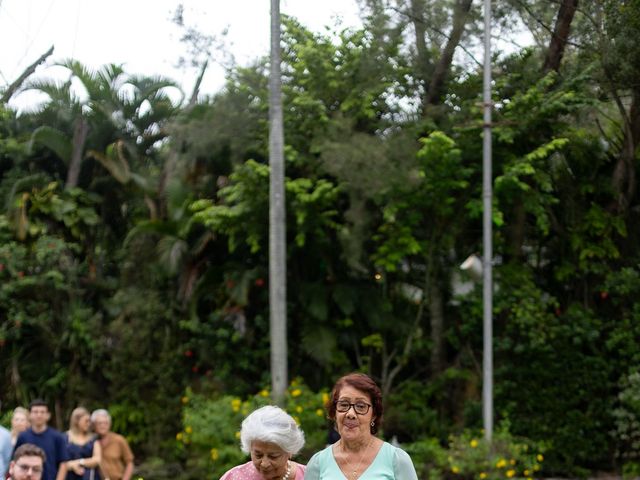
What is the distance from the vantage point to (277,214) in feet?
45.9

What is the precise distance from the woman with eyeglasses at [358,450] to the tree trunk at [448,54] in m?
11.9

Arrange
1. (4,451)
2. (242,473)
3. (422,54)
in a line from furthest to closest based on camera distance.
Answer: (422,54) < (4,451) < (242,473)

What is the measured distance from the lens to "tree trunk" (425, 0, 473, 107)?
15.6 meters

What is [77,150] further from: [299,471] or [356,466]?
[356,466]

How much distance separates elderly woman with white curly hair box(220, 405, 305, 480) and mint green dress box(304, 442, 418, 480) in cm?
15

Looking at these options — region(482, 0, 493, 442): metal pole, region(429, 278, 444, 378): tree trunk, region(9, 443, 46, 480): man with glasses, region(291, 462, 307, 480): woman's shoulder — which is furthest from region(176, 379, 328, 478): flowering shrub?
region(291, 462, 307, 480): woman's shoulder

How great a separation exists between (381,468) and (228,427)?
1022 cm

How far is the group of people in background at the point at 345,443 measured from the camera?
13.1ft

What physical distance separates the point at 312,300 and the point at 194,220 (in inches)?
87.2

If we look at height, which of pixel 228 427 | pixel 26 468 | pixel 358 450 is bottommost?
pixel 228 427

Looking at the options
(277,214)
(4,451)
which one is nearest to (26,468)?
(4,451)

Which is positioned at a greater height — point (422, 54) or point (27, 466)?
point (422, 54)

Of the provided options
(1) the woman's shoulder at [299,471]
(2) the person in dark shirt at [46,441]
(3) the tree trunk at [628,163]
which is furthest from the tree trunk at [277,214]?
(1) the woman's shoulder at [299,471]

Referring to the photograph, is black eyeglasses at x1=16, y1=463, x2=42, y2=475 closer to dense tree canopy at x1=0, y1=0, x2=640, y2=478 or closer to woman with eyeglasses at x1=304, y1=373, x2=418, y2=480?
woman with eyeglasses at x1=304, y1=373, x2=418, y2=480
